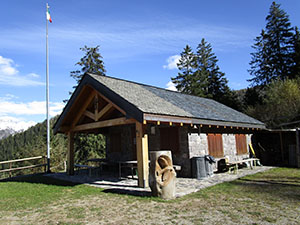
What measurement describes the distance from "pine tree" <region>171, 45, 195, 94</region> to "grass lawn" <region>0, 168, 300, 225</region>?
2943 centimetres

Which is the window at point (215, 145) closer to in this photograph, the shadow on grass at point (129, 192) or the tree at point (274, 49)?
the shadow on grass at point (129, 192)

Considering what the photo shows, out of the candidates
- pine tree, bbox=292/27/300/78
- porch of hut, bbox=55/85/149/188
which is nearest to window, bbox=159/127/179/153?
porch of hut, bbox=55/85/149/188

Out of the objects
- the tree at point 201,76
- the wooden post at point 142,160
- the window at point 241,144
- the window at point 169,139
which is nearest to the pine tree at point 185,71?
the tree at point 201,76

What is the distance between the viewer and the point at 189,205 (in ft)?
18.3

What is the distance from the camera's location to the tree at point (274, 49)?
2931 cm

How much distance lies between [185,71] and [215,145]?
27.3 metres

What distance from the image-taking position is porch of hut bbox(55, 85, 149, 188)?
783 centimetres

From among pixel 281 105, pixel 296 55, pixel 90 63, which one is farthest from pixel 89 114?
pixel 296 55

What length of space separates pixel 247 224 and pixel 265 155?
11.8m

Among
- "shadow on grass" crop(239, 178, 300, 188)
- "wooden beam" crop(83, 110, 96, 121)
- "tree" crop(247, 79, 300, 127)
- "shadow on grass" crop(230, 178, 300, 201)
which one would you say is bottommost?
"shadow on grass" crop(239, 178, 300, 188)

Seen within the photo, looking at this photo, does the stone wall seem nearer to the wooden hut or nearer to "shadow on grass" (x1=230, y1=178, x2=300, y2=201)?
the wooden hut

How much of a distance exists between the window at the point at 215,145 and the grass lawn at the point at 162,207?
333cm

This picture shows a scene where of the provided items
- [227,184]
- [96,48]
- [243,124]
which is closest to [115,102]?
[227,184]

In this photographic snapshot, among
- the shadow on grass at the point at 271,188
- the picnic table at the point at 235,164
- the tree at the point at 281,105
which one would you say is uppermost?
the tree at the point at 281,105
